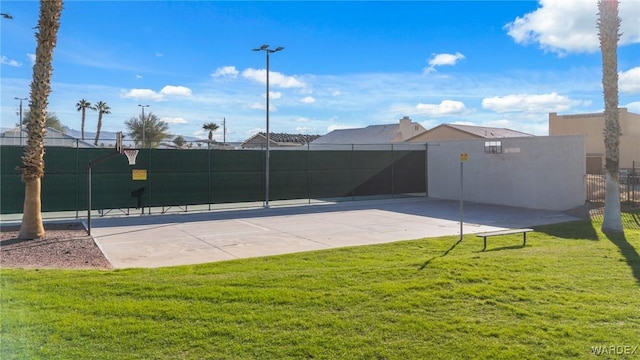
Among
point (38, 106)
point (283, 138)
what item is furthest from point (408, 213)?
point (283, 138)

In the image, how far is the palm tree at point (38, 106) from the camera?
10531 millimetres

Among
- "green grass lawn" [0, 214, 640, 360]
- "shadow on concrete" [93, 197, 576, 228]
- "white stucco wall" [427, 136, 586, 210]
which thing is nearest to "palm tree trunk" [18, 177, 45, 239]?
"shadow on concrete" [93, 197, 576, 228]

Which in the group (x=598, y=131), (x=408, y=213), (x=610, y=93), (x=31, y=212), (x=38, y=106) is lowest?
(x=408, y=213)

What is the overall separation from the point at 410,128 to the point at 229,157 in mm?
25908

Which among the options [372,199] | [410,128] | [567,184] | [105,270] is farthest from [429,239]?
[410,128]

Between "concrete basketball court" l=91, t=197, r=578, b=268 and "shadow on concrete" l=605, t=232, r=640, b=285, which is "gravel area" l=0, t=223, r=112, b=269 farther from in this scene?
"shadow on concrete" l=605, t=232, r=640, b=285

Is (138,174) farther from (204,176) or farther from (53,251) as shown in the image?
(53,251)

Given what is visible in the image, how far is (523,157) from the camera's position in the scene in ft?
61.2

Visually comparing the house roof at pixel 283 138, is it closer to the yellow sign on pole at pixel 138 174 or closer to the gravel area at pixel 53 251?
the yellow sign on pole at pixel 138 174

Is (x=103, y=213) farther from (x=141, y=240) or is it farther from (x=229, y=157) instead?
(x=141, y=240)

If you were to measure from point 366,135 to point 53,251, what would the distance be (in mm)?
35818

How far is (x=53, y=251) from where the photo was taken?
9.66 metres

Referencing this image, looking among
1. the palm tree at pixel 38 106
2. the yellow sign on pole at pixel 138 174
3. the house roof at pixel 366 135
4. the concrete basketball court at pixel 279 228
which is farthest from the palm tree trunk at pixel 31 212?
the house roof at pixel 366 135

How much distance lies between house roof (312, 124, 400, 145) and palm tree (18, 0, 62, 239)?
30.8m
